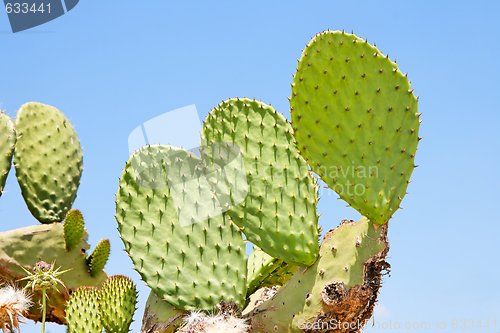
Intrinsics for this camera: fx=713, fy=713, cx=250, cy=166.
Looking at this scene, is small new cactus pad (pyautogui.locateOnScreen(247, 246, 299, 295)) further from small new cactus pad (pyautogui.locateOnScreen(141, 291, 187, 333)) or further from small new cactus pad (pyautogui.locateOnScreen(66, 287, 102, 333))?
small new cactus pad (pyautogui.locateOnScreen(66, 287, 102, 333))

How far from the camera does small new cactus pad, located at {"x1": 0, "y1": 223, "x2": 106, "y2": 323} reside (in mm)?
4387

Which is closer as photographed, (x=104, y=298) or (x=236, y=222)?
(x=236, y=222)

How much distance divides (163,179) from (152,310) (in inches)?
23.9

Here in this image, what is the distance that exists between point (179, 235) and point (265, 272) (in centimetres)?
60

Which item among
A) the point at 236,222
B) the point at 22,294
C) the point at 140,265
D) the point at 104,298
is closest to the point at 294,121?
the point at 236,222

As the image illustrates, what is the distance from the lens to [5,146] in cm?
452

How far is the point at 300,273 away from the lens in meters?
3.09

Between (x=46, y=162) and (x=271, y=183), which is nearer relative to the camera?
(x=271, y=183)

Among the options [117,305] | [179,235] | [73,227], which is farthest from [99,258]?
[179,235]

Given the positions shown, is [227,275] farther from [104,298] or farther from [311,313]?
[104,298]

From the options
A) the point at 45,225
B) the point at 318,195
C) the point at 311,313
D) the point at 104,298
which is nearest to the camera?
the point at 311,313

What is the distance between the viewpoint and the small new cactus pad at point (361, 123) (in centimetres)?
282

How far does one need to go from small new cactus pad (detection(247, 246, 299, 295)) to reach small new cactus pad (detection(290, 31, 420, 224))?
849 mm

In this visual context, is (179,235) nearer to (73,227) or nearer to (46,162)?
(73,227)
